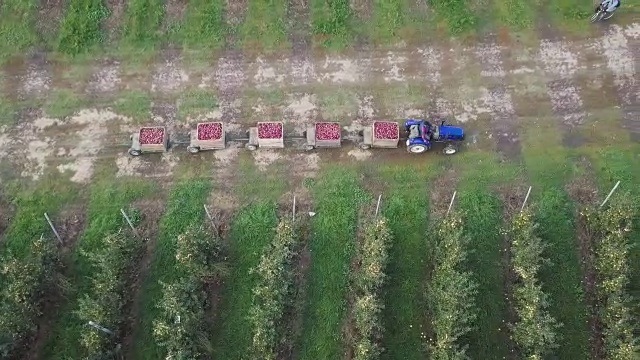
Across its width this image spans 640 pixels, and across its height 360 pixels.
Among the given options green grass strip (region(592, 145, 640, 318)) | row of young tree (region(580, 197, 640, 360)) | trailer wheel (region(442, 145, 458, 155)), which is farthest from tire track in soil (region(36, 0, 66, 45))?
green grass strip (region(592, 145, 640, 318))

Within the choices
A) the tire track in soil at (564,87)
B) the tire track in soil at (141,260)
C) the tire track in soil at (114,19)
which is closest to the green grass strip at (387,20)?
Result: the tire track in soil at (564,87)

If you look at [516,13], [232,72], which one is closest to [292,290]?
[232,72]

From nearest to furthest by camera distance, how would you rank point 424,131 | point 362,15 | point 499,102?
point 424,131, point 499,102, point 362,15

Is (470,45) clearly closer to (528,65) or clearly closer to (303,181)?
(528,65)

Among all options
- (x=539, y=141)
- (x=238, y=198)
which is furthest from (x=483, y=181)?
(x=238, y=198)

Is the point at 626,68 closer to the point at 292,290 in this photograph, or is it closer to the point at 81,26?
the point at 292,290

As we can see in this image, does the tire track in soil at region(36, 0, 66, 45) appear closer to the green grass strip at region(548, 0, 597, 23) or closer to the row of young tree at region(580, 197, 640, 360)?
the green grass strip at region(548, 0, 597, 23)
